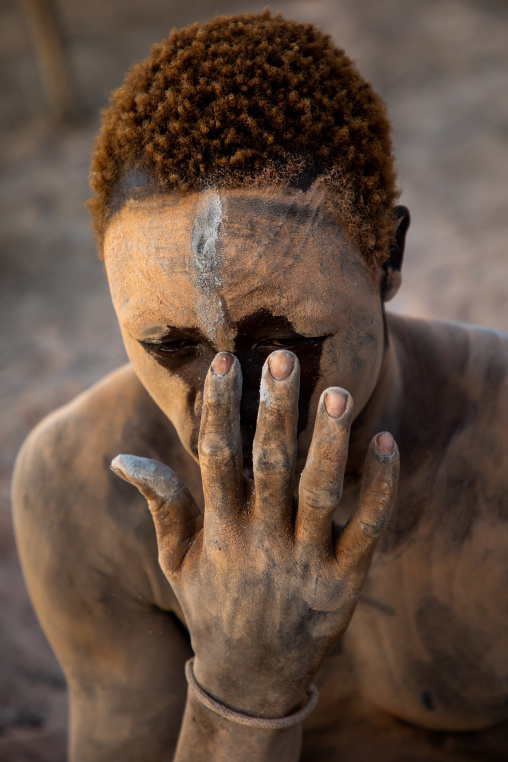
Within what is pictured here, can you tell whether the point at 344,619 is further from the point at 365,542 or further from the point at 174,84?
the point at 174,84

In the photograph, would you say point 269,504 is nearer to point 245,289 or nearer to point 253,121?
point 245,289

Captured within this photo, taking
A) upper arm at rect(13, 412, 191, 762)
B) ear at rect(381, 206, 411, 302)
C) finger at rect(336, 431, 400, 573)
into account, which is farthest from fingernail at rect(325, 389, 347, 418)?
upper arm at rect(13, 412, 191, 762)

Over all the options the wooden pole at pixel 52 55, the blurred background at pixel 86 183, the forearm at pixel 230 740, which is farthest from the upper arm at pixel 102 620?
the wooden pole at pixel 52 55

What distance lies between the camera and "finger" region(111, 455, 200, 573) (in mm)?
1277

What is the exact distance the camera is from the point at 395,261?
153cm

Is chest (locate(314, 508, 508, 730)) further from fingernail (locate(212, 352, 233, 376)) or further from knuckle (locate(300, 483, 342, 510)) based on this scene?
fingernail (locate(212, 352, 233, 376))

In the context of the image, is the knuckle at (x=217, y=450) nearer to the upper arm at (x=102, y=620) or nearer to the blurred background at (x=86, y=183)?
the upper arm at (x=102, y=620)

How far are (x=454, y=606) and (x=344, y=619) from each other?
45 cm

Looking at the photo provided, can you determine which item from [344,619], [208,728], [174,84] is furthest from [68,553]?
[174,84]

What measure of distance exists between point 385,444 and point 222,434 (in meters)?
0.26

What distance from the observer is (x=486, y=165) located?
6211mm

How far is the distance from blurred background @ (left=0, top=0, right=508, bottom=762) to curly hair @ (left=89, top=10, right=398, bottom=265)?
226 cm

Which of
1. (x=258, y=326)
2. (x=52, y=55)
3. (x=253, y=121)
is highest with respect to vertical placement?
(x=52, y=55)

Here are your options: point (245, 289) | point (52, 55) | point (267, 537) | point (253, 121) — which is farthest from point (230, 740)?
point (52, 55)
